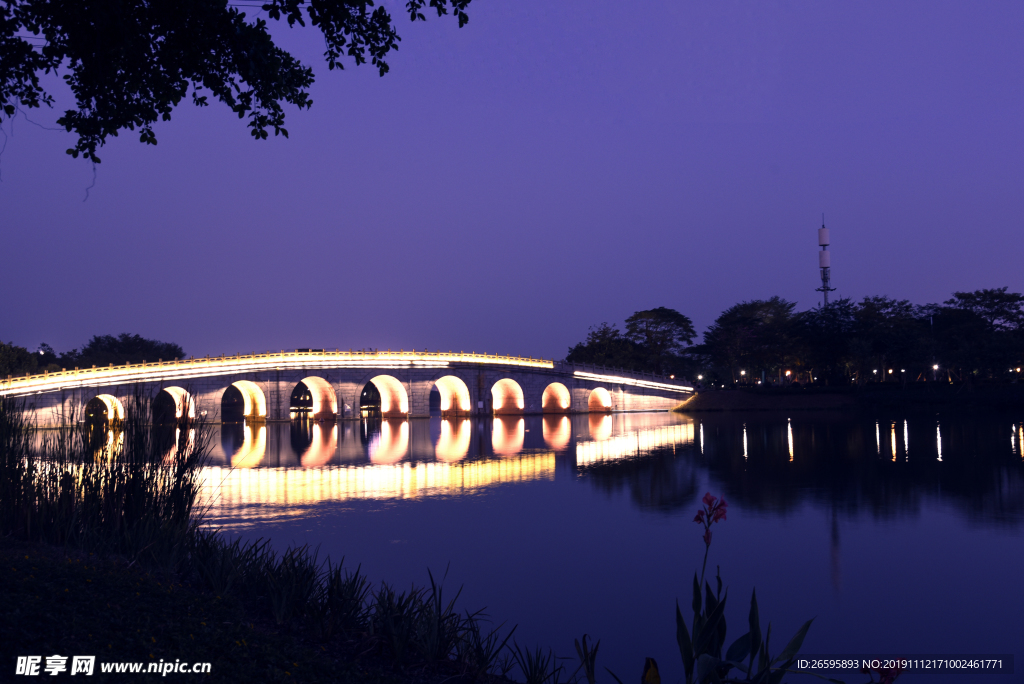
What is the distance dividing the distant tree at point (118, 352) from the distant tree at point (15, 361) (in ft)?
44.0

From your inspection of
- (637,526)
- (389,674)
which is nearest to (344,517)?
(637,526)

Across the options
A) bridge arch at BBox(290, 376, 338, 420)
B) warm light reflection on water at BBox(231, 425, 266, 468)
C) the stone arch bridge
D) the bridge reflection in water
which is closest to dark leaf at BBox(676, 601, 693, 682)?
the bridge reflection in water

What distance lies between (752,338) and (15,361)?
7080 cm

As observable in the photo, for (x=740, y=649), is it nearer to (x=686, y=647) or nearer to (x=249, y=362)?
(x=686, y=647)

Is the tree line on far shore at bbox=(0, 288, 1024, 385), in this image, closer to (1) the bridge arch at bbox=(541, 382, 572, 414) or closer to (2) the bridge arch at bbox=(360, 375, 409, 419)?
(1) the bridge arch at bbox=(541, 382, 572, 414)

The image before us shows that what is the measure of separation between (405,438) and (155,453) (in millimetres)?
31452

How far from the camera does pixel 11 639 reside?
4980 mm

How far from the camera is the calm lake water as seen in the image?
9.16 metres

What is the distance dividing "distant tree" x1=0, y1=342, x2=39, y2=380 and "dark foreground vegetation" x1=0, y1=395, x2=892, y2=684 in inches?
2308

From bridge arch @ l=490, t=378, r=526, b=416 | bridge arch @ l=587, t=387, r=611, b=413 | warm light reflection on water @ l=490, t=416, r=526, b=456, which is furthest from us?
bridge arch @ l=587, t=387, r=611, b=413

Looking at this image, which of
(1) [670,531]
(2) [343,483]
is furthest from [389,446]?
(1) [670,531]

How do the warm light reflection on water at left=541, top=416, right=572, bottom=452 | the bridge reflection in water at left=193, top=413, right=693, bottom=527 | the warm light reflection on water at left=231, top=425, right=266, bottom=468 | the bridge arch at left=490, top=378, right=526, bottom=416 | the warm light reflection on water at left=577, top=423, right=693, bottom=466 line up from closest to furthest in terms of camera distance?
the bridge reflection in water at left=193, top=413, right=693, bottom=527, the warm light reflection on water at left=231, top=425, right=266, bottom=468, the warm light reflection on water at left=577, top=423, right=693, bottom=466, the warm light reflection on water at left=541, top=416, right=572, bottom=452, the bridge arch at left=490, top=378, right=526, bottom=416

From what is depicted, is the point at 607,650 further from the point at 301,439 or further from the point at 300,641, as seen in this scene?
the point at 301,439

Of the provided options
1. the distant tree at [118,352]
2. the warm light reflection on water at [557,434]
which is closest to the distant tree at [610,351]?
the warm light reflection on water at [557,434]
